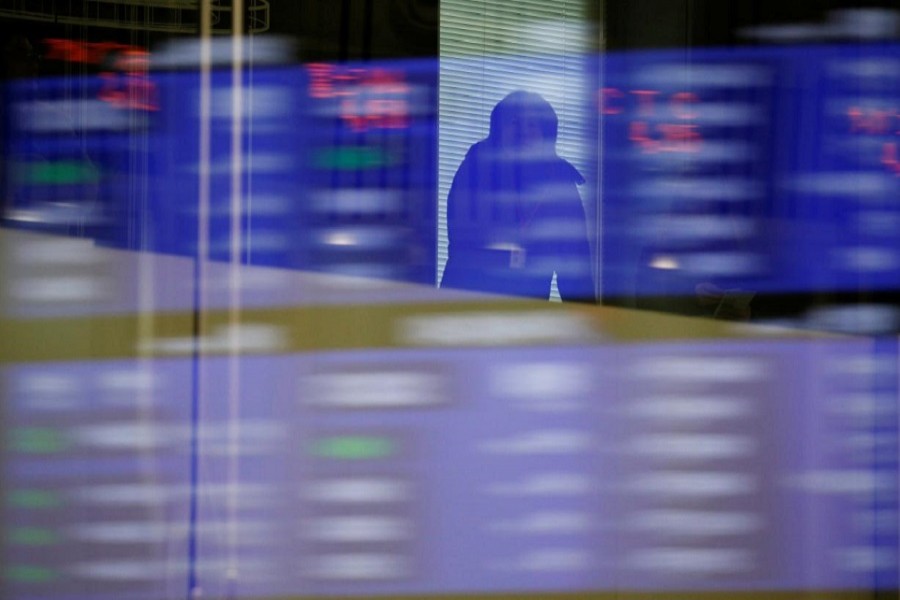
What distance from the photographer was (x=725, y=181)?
6.98 feet

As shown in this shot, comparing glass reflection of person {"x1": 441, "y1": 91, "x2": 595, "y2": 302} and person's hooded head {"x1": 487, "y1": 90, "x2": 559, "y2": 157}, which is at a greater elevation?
person's hooded head {"x1": 487, "y1": 90, "x2": 559, "y2": 157}

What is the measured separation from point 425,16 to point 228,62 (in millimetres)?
325

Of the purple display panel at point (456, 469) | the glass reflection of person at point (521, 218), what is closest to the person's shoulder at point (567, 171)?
the glass reflection of person at point (521, 218)

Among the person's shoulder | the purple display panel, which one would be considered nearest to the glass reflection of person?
the person's shoulder

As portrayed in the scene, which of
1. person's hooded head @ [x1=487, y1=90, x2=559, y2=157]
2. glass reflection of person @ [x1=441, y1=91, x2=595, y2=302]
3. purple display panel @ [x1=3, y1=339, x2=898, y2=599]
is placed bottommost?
purple display panel @ [x1=3, y1=339, x2=898, y2=599]

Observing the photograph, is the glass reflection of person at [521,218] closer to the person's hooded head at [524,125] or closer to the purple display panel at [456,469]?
the person's hooded head at [524,125]

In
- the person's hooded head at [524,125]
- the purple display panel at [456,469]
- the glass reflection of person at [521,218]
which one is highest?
the person's hooded head at [524,125]

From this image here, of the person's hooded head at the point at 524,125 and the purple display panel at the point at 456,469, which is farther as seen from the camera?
the purple display panel at the point at 456,469

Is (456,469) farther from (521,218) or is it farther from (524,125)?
(524,125)

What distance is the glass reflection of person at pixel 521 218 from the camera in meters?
2.03

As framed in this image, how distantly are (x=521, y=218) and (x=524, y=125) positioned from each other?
0.51ft

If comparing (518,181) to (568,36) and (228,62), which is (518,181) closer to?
(568,36)

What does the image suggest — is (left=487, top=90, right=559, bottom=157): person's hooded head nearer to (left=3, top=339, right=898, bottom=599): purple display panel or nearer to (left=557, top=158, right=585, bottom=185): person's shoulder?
(left=557, top=158, right=585, bottom=185): person's shoulder

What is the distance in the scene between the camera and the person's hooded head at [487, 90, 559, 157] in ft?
6.55
